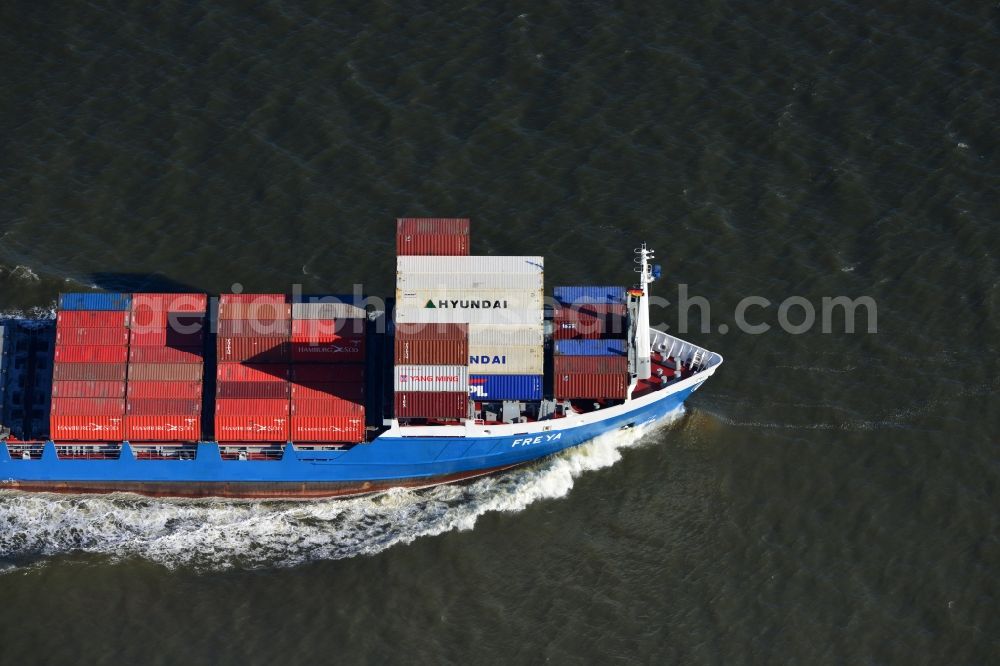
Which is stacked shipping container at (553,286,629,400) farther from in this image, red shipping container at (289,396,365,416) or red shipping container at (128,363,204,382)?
red shipping container at (128,363,204,382)

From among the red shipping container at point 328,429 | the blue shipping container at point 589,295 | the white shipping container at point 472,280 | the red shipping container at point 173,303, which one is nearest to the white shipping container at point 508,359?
the white shipping container at point 472,280

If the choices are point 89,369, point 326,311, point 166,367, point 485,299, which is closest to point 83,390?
point 89,369

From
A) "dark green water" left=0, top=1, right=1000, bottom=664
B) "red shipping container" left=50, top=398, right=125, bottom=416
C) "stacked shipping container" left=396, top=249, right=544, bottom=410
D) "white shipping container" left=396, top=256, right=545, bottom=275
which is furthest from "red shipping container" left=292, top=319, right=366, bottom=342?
"red shipping container" left=50, top=398, right=125, bottom=416

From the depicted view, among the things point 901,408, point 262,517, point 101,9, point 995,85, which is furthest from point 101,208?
point 995,85

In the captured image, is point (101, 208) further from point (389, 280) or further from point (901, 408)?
point (901, 408)

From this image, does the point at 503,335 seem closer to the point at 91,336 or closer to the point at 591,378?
the point at 591,378

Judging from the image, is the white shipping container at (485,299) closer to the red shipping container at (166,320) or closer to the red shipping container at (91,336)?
the red shipping container at (166,320)

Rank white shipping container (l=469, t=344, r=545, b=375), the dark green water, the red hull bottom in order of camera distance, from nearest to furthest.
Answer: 1. the dark green water
2. white shipping container (l=469, t=344, r=545, b=375)
3. the red hull bottom
